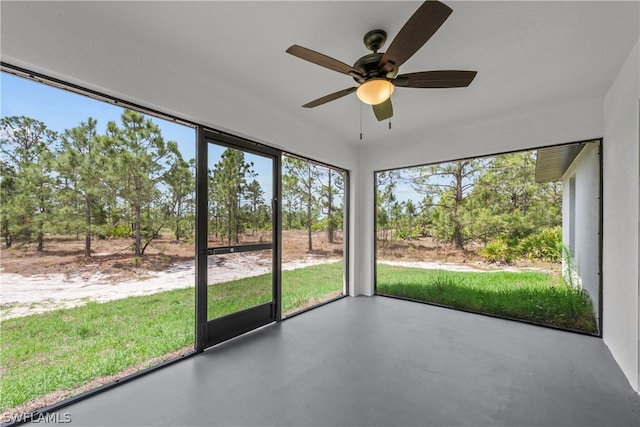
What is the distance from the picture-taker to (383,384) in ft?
6.84

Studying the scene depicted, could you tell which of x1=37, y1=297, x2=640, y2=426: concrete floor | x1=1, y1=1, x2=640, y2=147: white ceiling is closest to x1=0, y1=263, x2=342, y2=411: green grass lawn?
x1=37, y1=297, x2=640, y2=426: concrete floor

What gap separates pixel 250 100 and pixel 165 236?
205 centimetres

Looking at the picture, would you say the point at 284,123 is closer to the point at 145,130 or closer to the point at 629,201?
the point at 145,130

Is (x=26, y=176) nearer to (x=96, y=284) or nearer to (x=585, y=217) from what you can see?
(x=96, y=284)

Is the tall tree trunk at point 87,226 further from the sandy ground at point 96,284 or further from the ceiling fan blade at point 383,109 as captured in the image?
the ceiling fan blade at point 383,109

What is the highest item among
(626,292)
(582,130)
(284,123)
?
(284,123)

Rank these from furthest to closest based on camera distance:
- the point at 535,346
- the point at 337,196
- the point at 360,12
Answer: the point at 337,196 < the point at 535,346 < the point at 360,12

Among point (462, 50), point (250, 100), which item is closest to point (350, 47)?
point (462, 50)

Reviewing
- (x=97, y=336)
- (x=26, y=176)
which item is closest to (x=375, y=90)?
(x=26, y=176)

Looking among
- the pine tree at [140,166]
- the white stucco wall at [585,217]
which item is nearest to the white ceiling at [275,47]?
the white stucco wall at [585,217]

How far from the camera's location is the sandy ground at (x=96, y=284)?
7.68 ft

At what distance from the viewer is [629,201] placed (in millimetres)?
2254

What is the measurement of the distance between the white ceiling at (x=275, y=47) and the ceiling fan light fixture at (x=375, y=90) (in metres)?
0.39

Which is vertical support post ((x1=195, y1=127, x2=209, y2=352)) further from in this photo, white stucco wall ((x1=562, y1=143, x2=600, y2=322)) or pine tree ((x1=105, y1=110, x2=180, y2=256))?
white stucco wall ((x1=562, y1=143, x2=600, y2=322))
